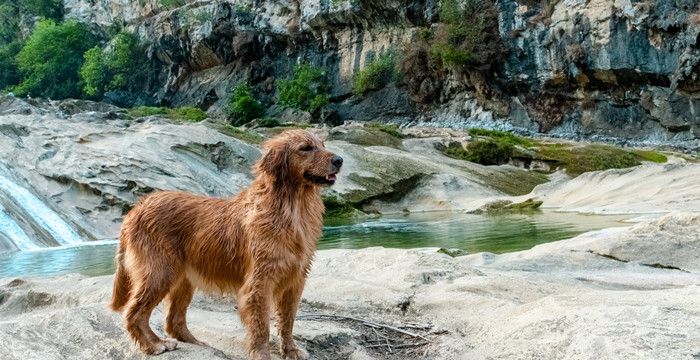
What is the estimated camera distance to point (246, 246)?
13.6ft

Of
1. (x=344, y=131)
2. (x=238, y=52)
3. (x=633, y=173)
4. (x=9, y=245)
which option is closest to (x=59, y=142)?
(x=9, y=245)

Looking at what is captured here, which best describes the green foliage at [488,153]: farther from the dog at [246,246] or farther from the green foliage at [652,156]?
the dog at [246,246]

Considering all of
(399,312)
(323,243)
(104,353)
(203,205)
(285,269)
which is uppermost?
(203,205)

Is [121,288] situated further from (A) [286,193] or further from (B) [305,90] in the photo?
(B) [305,90]

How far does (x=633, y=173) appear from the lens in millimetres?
19250

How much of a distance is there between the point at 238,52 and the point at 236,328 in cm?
5635

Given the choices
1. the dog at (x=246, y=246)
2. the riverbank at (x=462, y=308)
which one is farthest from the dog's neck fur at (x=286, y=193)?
the riverbank at (x=462, y=308)

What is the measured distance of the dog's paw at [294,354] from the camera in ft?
14.0

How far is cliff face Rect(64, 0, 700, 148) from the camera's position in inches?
1452

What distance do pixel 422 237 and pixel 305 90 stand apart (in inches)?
1563

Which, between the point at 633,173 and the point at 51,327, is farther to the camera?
the point at 633,173

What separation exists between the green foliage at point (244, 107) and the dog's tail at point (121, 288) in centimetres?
4877

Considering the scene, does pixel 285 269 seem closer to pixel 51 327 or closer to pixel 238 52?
pixel 51 327

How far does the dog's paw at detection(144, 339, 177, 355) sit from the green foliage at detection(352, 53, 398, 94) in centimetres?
4716
